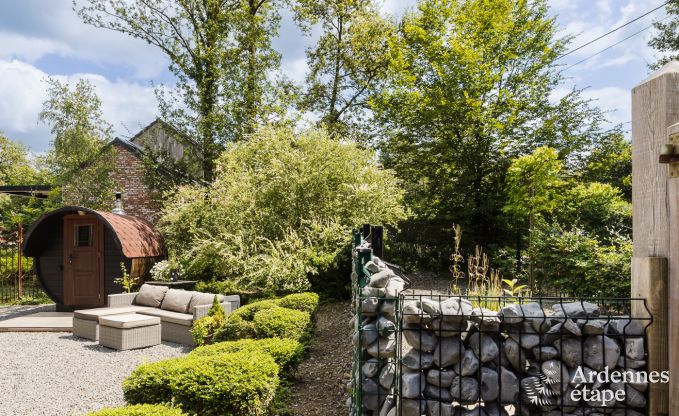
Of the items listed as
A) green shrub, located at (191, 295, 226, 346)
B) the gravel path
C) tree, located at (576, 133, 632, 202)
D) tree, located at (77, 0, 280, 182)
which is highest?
tree, located at (77, 0, 280, 182)

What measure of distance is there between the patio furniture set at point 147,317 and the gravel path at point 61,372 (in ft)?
0.53

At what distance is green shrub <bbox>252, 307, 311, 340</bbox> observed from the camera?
5539 millimetres

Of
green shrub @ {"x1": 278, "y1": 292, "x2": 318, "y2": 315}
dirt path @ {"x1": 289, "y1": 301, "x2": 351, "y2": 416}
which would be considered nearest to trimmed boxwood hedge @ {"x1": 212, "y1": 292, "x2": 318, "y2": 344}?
dirt path @ {"x1": 289, "y1": 301, "x2": 351, "y2": 416}

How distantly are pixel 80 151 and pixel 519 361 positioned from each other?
1692 centimetres

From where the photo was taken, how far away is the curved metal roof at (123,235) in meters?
10.4

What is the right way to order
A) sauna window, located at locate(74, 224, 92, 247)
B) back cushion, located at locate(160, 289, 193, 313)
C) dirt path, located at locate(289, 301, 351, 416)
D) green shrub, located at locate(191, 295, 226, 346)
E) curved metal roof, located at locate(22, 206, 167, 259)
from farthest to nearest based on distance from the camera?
sauna window, located at locate(74, 224, 92, 247) < curved metal roof, located at locate(22, 206, 167, 259) < back cushion, located at locate(160, 289, 193, 313) < green shrub, located at locate(191, 295, 226, 346) < dirt path, located at locate(289, 301, 351, 416)

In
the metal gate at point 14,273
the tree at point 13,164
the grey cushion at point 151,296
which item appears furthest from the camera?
the tree at point 13,164

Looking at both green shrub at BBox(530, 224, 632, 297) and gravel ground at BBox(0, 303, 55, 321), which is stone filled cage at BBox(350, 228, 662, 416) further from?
gravel ground at BBox(0, 303, 55, 321)

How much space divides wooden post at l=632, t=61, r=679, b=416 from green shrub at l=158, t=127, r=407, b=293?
662cm

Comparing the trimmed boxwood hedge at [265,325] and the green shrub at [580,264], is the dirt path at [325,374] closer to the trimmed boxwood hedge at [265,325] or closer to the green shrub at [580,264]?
the trimmed boxwood hedge at [265,325]

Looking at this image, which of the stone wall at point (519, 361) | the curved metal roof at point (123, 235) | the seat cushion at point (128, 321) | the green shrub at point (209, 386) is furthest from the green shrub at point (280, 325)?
the curved metal roof at point (123, 235)

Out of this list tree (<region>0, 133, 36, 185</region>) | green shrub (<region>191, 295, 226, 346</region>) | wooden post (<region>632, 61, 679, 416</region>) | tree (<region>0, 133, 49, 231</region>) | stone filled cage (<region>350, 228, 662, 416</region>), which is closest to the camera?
wooden post (<region>632, 61, 679, 416</region>)

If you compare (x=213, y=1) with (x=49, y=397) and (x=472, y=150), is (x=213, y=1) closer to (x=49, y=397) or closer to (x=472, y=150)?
(x=472, y=150)

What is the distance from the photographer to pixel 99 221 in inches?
440
